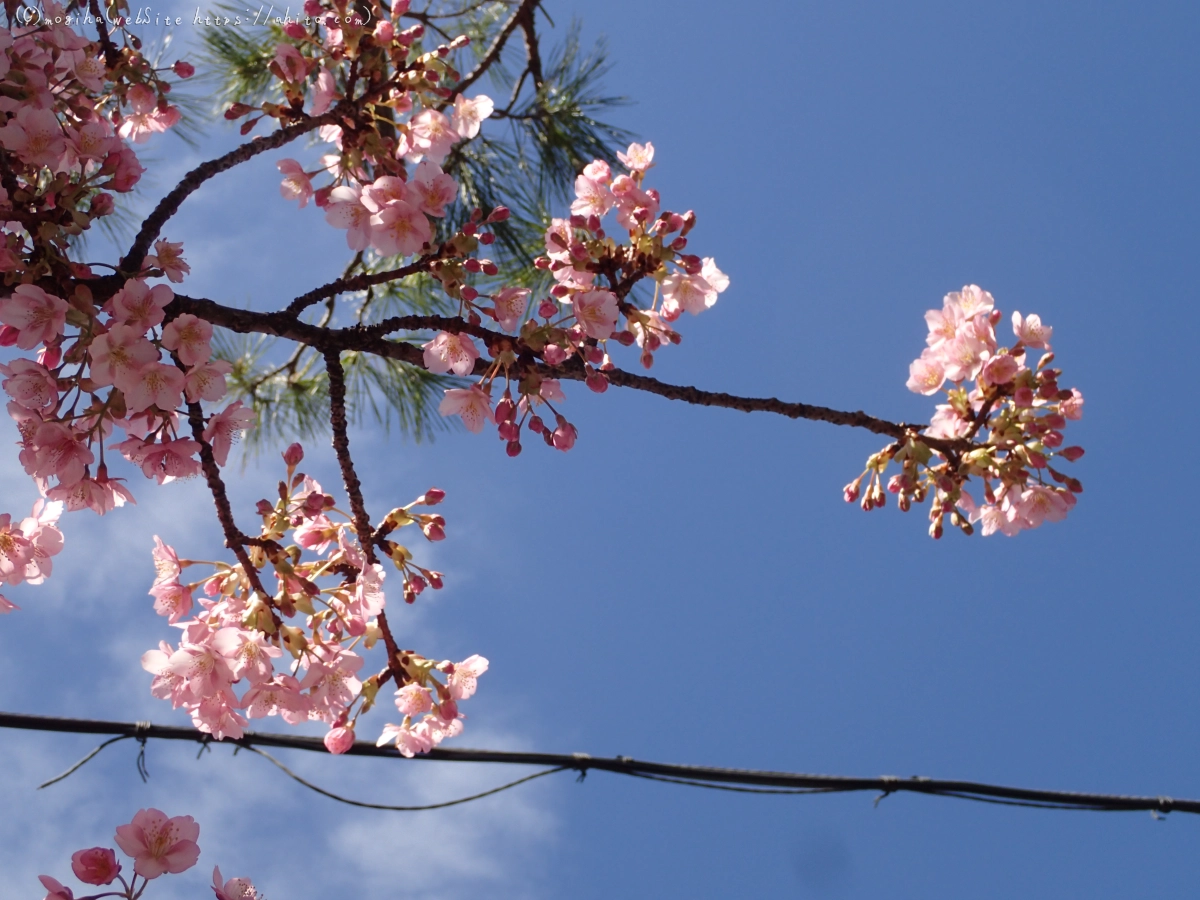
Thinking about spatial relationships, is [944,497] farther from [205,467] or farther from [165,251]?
[165,251]

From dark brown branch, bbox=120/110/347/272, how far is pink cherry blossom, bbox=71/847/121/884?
3.18 feet

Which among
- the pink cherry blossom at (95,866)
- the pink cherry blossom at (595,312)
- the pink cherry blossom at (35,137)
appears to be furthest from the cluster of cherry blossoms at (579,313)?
the pink cherry blossom at (95,866)

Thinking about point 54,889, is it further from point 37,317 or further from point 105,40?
point 105,40

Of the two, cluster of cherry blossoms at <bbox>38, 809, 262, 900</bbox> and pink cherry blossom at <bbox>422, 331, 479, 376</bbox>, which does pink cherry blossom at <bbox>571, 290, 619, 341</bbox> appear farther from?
cluster of cherry blossoms at <bbox>38, 809, 262, 900</bbox>

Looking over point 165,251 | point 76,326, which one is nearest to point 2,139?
point 165,251

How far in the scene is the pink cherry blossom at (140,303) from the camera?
4.16 ft

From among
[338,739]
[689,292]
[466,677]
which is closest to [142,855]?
[338,739]

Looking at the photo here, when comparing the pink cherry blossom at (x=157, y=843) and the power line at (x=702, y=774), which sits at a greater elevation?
the power line at (x=702, y=774)

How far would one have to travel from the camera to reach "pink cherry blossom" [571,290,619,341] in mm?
1432

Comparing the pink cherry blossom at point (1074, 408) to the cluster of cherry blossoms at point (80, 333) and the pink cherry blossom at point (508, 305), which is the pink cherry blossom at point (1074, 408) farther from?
the cluster of cherry blossoms at point (80, 333)

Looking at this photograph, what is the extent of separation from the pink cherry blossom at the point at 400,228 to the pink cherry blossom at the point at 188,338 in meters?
0.30

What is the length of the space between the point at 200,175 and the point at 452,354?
0.50 meters

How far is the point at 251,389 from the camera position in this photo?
10.6 feet

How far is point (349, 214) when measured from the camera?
156cm
